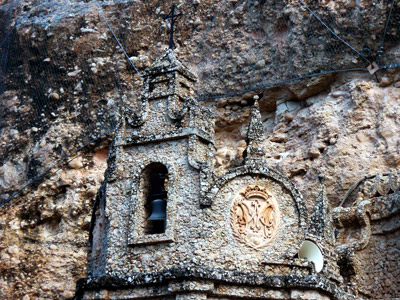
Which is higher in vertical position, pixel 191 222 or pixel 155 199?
pixel 155 199

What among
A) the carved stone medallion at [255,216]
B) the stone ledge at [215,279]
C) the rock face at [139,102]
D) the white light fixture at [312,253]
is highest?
the rock face at [139,102]

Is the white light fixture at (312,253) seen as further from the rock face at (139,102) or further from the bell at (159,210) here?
the rock face at (139,102)

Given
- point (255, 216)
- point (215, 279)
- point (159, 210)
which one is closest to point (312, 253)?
point (255, 216)

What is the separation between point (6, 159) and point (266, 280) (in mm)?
10080

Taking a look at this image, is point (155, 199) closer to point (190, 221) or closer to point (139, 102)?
point (190, 221)

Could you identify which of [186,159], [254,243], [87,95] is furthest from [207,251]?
[87,95]

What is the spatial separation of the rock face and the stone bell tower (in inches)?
151

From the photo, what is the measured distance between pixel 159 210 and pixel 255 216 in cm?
153

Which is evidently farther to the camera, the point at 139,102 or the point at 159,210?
the point at 139,102

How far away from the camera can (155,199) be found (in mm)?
13273

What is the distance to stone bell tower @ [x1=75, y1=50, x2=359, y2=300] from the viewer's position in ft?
39.7

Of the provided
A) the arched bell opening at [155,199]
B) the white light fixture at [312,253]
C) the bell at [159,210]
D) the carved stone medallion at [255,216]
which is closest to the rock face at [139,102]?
the white light fixture at [312,253]

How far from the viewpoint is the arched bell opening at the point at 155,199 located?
1306 cm

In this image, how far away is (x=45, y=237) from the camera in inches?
751
